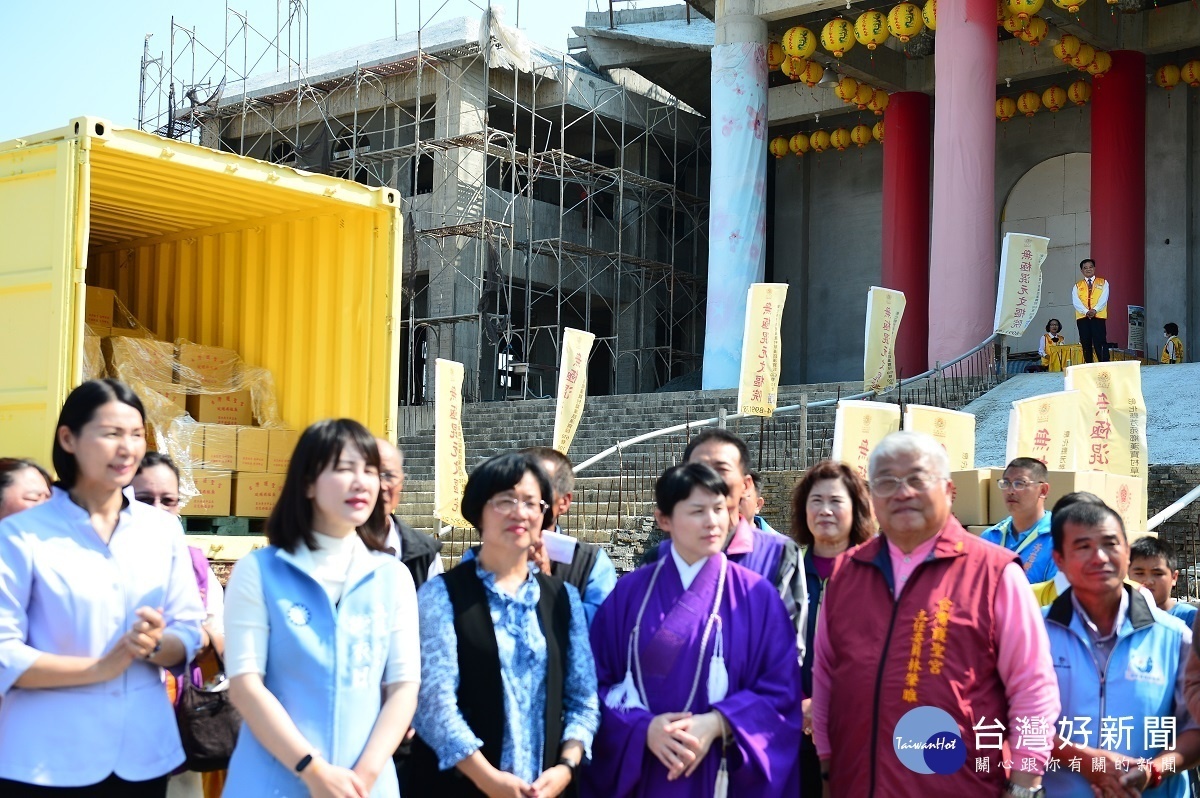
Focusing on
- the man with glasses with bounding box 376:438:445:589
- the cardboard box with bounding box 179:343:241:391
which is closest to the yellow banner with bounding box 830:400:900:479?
the cardboard box with bounding box 179:343:241:391

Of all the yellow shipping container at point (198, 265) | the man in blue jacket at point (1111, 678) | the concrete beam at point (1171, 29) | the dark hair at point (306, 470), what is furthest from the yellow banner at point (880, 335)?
the dark hair at point (306, 470)

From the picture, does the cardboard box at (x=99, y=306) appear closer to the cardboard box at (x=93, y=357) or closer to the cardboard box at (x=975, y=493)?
the cardboard box at (x=93, y=357)

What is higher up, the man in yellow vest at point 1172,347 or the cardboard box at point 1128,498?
the man in yellow vest at point 1172,347

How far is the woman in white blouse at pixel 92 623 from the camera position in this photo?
131 inches

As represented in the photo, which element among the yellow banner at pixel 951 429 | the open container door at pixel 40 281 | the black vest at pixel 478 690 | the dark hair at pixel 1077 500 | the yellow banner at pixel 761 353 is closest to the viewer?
the black vest at pixel 478 690

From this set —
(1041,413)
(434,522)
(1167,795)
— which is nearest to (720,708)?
(1167,795)

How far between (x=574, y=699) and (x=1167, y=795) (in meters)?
1.86

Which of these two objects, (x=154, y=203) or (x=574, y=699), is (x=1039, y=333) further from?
(x=574, y=699)

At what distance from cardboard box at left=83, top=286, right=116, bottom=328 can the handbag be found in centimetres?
514

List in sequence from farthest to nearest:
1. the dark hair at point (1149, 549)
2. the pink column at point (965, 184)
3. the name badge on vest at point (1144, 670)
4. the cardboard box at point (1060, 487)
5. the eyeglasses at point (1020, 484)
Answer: the pink column at point (965, 184)
the cardboard box at point (1060, 487)
the eyeglasses at point (1020, 484)
the dark hair at point (1149, 549)
the name badge on vest at point (1144, 670)

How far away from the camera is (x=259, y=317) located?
28.8 feet

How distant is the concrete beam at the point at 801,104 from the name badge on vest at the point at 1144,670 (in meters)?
19.1

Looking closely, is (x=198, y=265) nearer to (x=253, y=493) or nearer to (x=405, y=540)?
(x=253, y=493)

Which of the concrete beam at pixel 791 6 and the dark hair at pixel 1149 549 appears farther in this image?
the concrete beam at pixel 791 6
